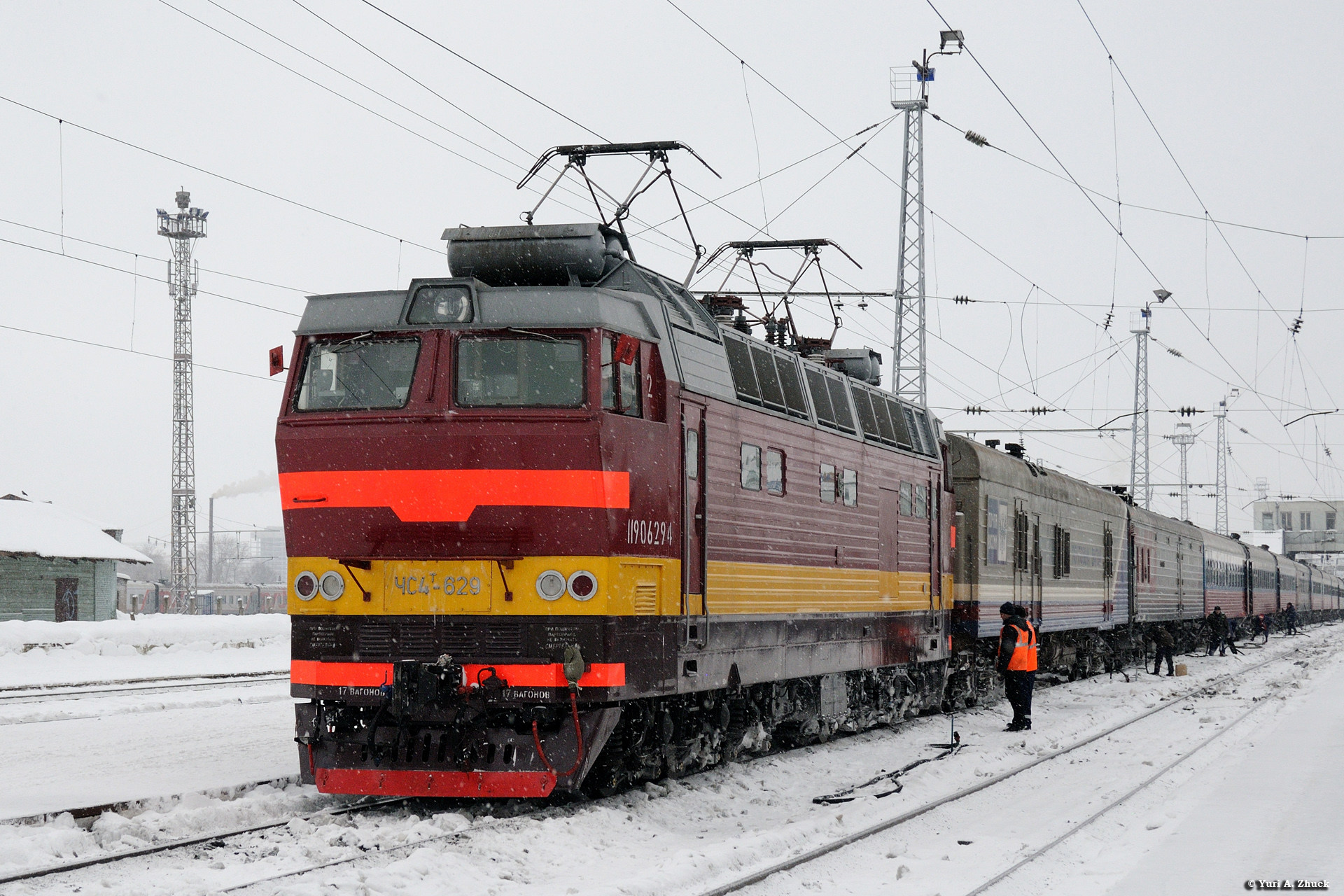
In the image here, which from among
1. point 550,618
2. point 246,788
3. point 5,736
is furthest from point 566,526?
point 5,736

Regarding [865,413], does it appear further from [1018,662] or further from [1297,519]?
[1297,519]

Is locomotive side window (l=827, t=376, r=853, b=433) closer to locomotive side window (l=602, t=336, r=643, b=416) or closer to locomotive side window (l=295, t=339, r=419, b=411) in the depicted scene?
locomotive side window (l=602, t=336, r=643, b=416)

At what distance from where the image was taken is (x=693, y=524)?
37.8ft

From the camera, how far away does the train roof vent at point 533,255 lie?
1148 centimetres

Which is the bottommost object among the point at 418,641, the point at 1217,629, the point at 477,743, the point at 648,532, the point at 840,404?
the point at 1217,629

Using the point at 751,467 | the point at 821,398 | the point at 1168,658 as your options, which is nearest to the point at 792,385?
the point at 821,398

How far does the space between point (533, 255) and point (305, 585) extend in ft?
10.5

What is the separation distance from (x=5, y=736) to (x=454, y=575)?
7.64 m

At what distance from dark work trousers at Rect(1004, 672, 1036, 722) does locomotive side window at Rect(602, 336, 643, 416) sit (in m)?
9.10

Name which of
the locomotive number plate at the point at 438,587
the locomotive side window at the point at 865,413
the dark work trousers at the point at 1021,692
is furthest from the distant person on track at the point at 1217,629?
the locomotive number plate at the point at 438,587

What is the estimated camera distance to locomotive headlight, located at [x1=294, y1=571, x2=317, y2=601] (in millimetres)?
10648

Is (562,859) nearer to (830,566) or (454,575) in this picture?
(454,575)

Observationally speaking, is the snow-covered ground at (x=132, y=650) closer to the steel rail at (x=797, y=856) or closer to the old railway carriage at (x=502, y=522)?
the old railway carriage at (x=502, y=522)

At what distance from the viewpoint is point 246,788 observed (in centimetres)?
1144
